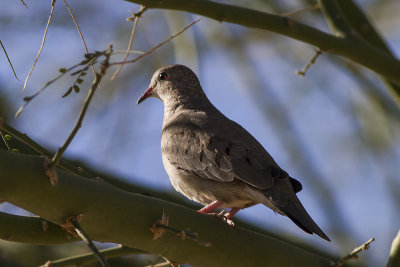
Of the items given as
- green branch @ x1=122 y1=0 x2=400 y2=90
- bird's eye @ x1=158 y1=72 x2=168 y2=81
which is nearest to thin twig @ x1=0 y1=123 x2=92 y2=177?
green branch @ x1=122 y1=0 x2=400 y2=90

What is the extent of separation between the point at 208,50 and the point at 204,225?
4.38 meters

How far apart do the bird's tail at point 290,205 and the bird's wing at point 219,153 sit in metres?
0.06

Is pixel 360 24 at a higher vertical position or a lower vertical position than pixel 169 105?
lower

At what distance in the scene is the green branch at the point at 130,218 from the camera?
93.1 inches

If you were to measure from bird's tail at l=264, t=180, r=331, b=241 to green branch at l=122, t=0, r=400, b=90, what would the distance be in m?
0.83

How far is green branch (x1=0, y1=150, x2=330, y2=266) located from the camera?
237 cm

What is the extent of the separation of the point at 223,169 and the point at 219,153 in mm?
196

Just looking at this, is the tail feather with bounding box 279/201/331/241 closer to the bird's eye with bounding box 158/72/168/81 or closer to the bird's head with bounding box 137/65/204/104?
the bird's head with bounding box 137/65/204/104

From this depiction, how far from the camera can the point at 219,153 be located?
4.03 m

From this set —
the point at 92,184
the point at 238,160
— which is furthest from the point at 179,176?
the point at 92,184

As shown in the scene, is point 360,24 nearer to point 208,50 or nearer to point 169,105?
point 169,105

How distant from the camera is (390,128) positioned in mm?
5031

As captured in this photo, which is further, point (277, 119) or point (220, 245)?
point (277, 119)

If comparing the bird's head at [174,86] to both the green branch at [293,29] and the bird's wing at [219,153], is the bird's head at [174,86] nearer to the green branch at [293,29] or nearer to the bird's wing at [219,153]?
the bird's wing at [219,153]
